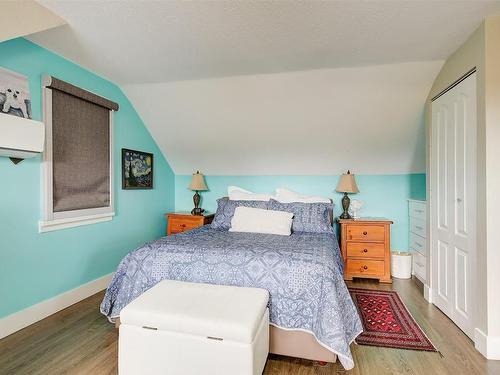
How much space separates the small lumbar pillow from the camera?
2834mm

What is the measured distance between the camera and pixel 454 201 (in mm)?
2262

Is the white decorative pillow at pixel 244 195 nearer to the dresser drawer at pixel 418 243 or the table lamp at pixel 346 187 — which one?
the table lamp at pixel 346 187

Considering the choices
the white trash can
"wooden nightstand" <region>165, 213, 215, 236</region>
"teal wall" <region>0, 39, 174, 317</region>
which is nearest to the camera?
"teal wall" <region>0, 39, 174, 317</region>

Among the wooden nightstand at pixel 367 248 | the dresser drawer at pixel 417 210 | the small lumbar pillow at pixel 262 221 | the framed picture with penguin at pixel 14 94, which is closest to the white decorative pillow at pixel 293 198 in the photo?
the wooden nightstand at pixel 367 248

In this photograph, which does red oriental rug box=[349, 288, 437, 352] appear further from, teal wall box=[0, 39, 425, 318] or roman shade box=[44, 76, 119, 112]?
roman shade box=[44, 76, 119, 112]

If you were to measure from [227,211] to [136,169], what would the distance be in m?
1.24

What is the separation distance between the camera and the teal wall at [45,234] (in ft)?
6.85

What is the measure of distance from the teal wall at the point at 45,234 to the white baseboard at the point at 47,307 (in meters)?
0.05

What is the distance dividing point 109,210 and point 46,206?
69cm

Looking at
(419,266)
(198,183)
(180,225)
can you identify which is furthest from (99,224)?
(419,266)

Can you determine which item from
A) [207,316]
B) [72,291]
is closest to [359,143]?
[207,316]

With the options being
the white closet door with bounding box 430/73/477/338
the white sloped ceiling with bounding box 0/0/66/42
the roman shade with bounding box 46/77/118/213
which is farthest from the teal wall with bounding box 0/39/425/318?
the white closet door with bounding box 430/73/477/338

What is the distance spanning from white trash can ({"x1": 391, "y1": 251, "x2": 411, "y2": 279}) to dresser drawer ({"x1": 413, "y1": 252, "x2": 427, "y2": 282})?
0.06m

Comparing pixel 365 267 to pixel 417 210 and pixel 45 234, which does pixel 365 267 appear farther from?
pixel 45 234
